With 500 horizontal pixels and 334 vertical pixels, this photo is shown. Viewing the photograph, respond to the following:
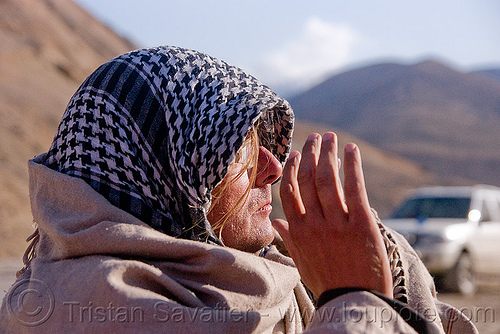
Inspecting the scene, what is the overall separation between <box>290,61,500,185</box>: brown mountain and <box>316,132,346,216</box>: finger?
55.8m

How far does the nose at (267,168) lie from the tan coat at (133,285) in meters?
0.33

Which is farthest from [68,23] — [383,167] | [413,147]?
[413,147]

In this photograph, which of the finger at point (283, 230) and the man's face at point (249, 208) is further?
the man's face at point (249, 208)

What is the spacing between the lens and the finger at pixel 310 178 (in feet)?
5.09

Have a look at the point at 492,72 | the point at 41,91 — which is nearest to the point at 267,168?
the point at 41,91

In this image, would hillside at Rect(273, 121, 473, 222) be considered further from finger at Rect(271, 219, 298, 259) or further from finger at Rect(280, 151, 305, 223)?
finger at Rect(280, 151, 305, 223)

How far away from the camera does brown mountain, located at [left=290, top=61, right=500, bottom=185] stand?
62.9 meters

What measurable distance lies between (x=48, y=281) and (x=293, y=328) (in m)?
0.71

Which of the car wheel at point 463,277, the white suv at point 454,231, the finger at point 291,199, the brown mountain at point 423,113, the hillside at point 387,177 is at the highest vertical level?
the finger at point 291,199

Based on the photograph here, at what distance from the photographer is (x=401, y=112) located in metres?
78.5

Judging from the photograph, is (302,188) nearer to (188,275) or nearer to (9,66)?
(188,275)

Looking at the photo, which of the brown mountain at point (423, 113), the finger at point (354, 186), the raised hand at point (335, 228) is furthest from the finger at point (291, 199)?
the brown mountain at point (423, 113)

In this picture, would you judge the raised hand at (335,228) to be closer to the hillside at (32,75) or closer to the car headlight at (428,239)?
the car headlight at (428,239)

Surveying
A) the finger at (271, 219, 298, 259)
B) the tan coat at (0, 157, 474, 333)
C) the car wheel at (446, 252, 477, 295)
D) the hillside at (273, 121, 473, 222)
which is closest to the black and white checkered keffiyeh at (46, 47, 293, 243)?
the tan coat at (0, 157, 474, 333)
